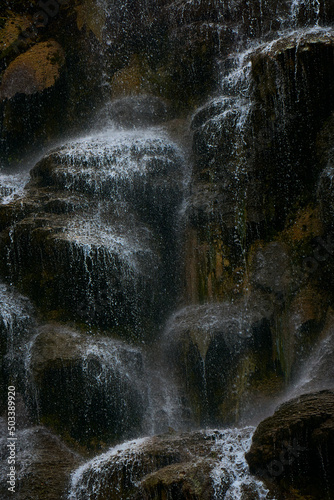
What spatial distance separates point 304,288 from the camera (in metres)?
8.35

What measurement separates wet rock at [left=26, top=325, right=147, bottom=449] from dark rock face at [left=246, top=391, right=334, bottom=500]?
2.87 m

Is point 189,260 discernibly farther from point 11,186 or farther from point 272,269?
point 11,186

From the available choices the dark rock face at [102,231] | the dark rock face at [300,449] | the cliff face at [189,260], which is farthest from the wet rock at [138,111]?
the dark rock face at [300,449]

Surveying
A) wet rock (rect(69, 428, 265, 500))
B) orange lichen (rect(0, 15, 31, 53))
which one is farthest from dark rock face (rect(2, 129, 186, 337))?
orange lichen (rect(0, 15, 31, 53))

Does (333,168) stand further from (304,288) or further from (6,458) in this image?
(6,458)

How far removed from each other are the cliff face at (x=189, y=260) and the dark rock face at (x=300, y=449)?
103cm

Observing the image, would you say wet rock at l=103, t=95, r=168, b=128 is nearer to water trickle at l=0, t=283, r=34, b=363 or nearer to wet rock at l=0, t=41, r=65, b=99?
wet rock at l=0, t=41, r=65, b=99

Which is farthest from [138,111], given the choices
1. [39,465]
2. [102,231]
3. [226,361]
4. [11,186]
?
[39,465]

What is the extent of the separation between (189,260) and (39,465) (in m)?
4.12

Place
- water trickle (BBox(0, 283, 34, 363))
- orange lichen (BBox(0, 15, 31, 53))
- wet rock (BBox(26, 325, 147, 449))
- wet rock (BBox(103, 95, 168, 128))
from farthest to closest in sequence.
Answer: orange lichen (BBox(0, 15, 31, 53))
wet rock (BBox(103, 95, 168, 128))
water trickle (BBox(0, 283, 34, 363))
wet rock (BBox(26, 325, 147, 449))

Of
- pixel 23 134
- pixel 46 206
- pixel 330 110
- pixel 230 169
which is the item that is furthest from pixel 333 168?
pixel 23 134

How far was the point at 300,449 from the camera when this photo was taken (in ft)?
18.1

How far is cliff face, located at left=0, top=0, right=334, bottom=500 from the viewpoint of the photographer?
815 centimetres

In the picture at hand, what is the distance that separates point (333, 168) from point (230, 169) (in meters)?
1.84
